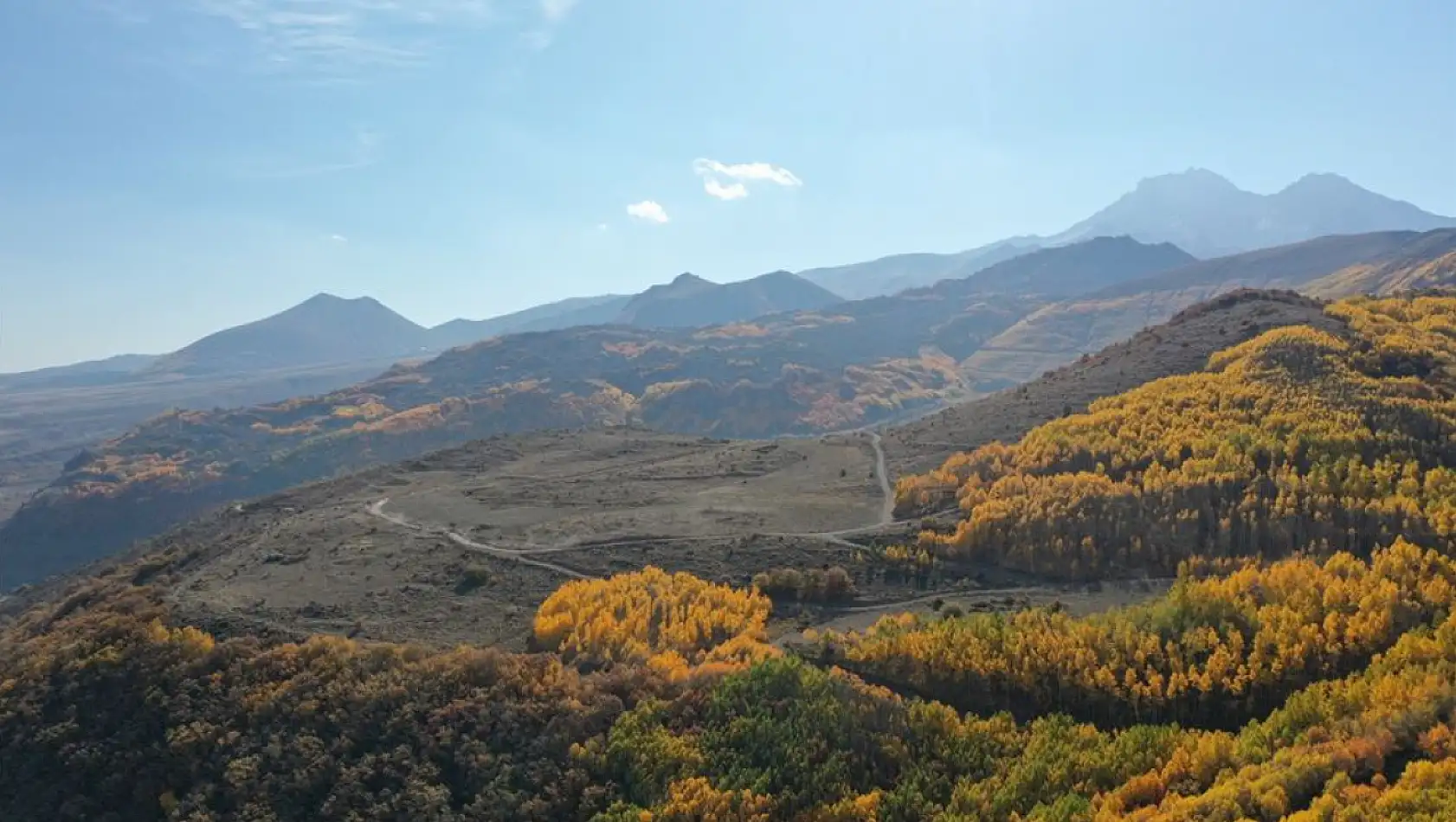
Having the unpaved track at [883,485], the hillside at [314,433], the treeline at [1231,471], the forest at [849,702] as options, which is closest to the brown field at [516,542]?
the unpaved track at [883,485]

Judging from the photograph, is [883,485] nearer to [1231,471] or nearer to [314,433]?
[1231,471]

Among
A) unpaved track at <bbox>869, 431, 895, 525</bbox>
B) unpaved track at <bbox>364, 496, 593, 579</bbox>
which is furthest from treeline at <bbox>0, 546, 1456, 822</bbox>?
unpaved track at <bbox>869, 431, 895, 525</bbox>

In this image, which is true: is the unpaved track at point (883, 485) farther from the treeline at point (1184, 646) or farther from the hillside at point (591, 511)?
the treeline at point (1184, 646)

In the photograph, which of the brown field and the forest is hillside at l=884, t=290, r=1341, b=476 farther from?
the forest

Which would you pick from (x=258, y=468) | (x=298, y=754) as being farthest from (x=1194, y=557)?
(x=258, y=468)

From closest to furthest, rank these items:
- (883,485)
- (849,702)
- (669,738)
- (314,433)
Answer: (669,738) → (849,702) → (883,485) → (314,433)

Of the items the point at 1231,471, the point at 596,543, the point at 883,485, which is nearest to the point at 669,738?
the point at 596,543
